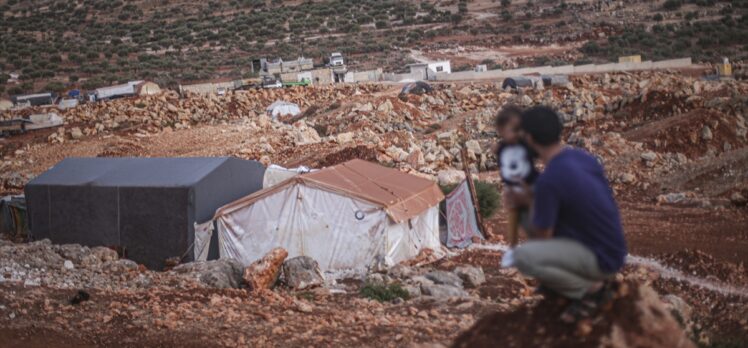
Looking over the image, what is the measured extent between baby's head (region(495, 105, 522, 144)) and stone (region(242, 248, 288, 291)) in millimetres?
8408

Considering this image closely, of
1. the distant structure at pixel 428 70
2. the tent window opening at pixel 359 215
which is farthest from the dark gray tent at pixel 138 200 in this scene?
the distant structure at pixel 428 70

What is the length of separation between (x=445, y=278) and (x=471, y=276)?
404 mm

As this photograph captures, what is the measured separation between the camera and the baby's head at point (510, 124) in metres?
4.88

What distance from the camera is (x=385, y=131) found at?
33188 mm

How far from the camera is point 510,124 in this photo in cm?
489

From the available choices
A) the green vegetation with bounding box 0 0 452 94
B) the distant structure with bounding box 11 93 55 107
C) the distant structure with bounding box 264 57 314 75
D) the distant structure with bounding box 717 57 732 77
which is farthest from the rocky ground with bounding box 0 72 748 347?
the green vegetation with bounding box 0 0 452 94

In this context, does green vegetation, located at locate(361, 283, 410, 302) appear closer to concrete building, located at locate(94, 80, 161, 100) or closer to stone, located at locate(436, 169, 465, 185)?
stone, located at locate(436, 169, 465, 185)

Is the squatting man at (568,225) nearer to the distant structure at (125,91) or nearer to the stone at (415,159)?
the stone at (415,159)

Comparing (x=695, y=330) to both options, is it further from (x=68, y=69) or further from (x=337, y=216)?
(x=68, y=69)

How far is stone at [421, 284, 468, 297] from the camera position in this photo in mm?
11952

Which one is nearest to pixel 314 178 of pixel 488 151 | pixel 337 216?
pixel 337 216

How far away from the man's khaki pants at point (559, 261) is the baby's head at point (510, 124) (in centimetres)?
60

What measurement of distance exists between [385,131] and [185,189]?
18494mm

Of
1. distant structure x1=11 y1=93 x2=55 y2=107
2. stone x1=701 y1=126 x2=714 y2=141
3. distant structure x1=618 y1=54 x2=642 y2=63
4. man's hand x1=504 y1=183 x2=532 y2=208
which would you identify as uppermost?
man's hand x1=504 y1=183 x2=532 y2=208
